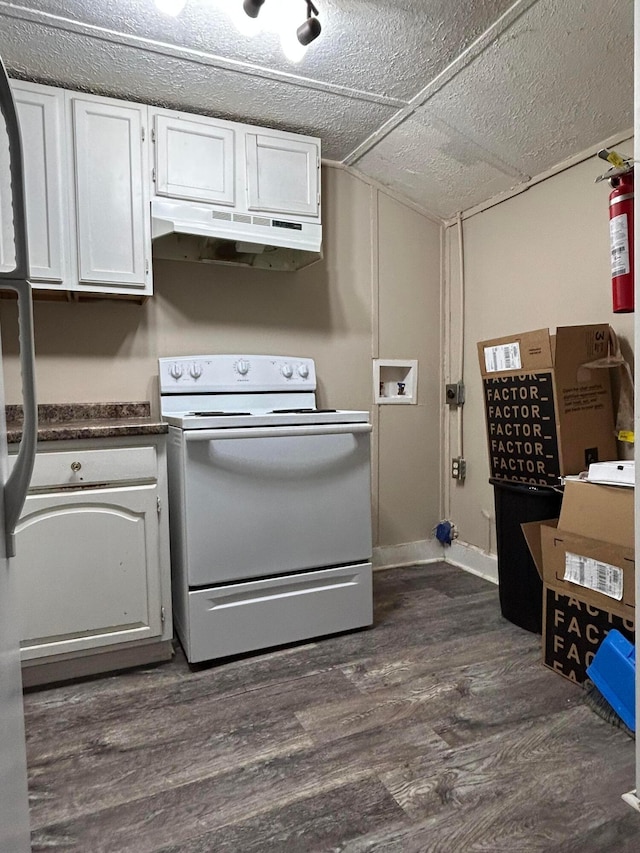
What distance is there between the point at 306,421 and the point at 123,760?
114 centimetres

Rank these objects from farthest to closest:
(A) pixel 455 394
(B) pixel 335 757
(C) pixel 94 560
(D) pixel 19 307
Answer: (A) pixel 455 394
(C) pixel 94 560
(B) pixel 335 757
(D) pixel 19 307

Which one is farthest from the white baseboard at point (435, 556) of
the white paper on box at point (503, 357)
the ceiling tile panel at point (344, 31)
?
the ceiling tile panel at point (344, 31)

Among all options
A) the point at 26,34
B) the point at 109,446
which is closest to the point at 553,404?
the point at 109,446

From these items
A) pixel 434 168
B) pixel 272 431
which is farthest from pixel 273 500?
pixel 434 168

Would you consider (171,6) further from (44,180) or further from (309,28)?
(44,180)

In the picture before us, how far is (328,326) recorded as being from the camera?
2584 millimetres

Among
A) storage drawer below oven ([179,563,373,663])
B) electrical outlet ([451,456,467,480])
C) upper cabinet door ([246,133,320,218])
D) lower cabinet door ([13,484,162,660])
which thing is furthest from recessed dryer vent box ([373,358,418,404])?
lower cabinet door ([13,484,162,660])

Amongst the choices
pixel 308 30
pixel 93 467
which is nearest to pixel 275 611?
pixel 93 467

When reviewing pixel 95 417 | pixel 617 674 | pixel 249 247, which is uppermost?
pixel 249 247

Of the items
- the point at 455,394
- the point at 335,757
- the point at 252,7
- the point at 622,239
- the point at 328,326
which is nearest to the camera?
the point at 335,757

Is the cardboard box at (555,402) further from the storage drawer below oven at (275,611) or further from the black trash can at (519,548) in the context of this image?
the storage drawer below oven at (275,611)

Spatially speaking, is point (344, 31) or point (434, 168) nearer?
point (344, 31)

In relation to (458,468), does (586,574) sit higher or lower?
lower

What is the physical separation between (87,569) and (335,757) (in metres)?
0.94
